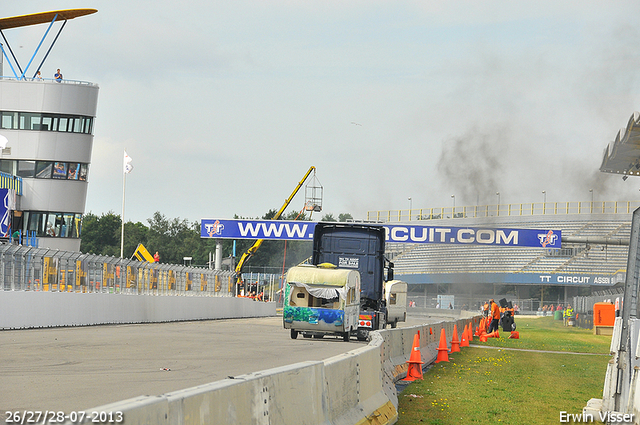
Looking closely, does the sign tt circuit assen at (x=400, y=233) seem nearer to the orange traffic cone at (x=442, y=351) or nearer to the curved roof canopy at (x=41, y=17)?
the curved roof canopy at (x=41, y=17)

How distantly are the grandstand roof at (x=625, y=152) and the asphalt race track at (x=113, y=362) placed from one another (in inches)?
266

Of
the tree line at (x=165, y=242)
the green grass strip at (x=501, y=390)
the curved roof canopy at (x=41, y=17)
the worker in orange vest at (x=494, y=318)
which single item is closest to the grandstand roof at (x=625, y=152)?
the green grass strip at (x=501, y=390)

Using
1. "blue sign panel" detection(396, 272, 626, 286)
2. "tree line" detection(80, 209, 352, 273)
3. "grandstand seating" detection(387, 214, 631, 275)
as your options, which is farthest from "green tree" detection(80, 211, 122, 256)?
"blue sign panel" detection(396, 272, 626, 286)

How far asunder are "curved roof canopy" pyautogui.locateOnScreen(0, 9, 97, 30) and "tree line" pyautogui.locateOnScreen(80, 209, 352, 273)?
7110 cm

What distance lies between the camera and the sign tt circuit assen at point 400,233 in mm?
64375

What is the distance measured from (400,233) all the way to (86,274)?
125ft

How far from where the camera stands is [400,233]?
65.1 metres

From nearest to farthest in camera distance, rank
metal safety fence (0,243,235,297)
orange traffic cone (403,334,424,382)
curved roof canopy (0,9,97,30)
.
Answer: orange traffic cone (403,334,424,382) → metal safety fence (0,243,235,297) → curved roof canopy (0,9,97,30)

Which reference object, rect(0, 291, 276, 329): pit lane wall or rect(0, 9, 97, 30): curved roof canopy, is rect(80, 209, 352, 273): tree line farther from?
rect(0, 291, 276, 329): pit lane wall

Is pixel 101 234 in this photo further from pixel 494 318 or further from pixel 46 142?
pixel 494 318

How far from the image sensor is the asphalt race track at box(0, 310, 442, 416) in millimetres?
10802

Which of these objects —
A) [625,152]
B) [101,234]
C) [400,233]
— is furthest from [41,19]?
[101,234]

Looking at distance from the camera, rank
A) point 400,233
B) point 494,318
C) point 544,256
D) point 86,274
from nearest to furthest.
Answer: point 86,274 → point 494,318 → point 400,233 → point 544,256

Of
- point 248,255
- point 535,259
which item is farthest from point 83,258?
point 535,259
